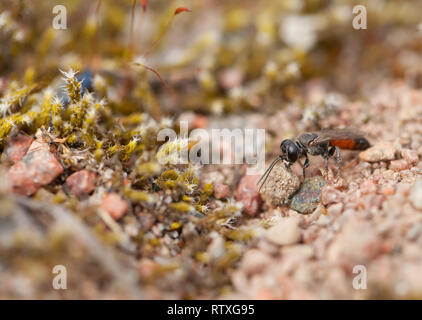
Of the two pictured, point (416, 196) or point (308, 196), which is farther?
Result: point (308, 196)

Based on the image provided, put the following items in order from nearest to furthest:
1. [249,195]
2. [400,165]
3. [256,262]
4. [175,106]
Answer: [256,262], [400,165], [249,195], [175,106]

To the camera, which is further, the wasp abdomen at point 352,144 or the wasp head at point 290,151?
the wasp abdomen at point 352,144

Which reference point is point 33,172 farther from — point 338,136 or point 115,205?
point 338,136

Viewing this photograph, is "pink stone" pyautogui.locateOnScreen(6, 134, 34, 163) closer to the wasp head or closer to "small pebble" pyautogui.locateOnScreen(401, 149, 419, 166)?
the wasp head

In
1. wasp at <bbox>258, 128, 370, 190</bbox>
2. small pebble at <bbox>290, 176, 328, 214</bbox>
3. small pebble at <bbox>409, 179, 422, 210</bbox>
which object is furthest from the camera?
wasp at <bbox>258, 128, 370, 190</bbox>

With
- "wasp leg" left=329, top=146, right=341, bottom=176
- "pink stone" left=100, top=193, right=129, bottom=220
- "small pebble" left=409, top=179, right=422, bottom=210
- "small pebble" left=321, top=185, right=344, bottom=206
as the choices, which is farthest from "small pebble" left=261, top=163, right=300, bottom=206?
"pink stone" left=100, top=193, right=129, bottom=220

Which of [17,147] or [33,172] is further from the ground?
[17,147]

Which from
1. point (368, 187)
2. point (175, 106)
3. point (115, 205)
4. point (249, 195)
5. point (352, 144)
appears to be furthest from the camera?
point (175, 106)

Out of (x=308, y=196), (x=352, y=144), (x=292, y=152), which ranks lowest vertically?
(x=308, y=196)

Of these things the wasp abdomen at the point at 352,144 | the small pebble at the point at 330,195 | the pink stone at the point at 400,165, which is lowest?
the small pebble at the point at 330,195

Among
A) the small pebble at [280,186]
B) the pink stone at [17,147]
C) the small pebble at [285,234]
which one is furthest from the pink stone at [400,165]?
the pink stone at [17,147]

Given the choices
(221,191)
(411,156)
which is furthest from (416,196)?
(221,191)

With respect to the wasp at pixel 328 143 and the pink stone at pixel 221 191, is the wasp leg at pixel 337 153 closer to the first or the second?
the wasp at pixel 328 143
